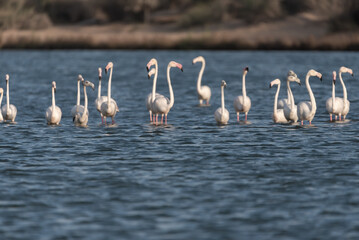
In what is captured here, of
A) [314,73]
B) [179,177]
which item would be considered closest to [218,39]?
[314,73]

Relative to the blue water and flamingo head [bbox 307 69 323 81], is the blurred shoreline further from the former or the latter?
flamingo head [bbox 307 69 323 81]

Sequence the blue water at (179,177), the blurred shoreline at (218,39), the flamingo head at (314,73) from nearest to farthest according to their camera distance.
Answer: the blue water at (179,177) → the flamingo head at (314,73) → the blurred shoreline at (218,39)

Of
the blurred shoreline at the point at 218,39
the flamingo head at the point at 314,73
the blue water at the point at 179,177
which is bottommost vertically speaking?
the blue water at the point at 179,177

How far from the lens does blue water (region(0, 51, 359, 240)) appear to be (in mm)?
9984

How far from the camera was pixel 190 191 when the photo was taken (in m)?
11.9

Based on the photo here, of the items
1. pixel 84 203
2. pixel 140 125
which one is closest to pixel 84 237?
pixel 84 203

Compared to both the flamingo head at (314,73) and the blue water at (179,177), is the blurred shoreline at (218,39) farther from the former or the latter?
the flamingo head at (314,73)

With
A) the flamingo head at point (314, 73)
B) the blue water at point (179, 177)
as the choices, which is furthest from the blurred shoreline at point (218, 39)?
the flamingo head at point (314, 73)

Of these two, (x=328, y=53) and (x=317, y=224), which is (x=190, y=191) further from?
(x=328, y=53)

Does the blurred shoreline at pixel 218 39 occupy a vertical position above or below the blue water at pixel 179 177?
above

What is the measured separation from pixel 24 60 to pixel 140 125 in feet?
106

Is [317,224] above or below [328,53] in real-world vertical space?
below

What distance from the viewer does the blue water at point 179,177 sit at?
32.8 feet

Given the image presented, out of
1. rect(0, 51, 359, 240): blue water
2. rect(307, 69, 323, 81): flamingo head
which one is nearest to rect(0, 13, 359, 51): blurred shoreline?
rect(0, 51, 359, 240): blue water
